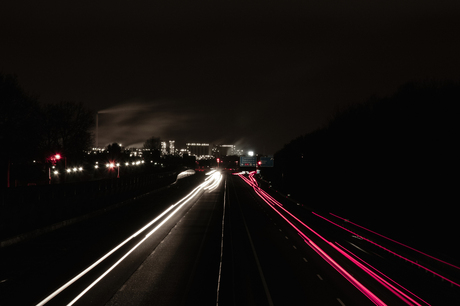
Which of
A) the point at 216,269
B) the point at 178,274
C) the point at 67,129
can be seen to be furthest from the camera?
the point at 67,129

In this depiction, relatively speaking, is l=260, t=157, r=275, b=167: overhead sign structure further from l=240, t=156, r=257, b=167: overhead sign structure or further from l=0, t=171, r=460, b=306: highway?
l=0, t=171, r=460, b=306: highway

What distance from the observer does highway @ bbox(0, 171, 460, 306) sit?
1143 centimetres

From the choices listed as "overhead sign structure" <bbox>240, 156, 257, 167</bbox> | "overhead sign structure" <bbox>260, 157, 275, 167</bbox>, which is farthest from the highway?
"overhead sign structure" <bbox>240, 156, 257, 167</bbox>

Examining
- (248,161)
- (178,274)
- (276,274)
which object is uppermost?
(248,161)

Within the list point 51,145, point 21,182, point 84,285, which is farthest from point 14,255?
point 51,145

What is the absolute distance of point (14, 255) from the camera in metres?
16.3

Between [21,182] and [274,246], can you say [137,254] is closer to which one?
[274,246]

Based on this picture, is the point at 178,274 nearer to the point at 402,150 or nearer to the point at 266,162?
the point at 402,150

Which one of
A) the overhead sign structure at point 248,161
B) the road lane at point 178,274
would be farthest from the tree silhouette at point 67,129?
the road lane at point 178,274

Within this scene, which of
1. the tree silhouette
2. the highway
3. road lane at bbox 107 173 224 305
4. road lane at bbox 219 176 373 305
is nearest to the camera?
road lane at bbox 107 173 224 305

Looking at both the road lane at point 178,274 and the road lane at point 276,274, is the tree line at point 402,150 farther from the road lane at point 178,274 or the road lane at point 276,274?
the road lane at point 178,274

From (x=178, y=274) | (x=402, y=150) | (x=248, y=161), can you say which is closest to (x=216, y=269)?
(x=178, y=274)

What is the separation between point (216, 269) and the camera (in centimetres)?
1470

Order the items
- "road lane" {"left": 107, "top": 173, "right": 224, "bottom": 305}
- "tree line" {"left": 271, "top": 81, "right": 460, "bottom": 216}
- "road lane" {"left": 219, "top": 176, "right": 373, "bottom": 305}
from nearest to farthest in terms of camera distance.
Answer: "road lane" {"left": 107, "top": 173, "right": 224, "bottom": 305} < "road lane" {"left": 219, "top": 176, "right": 373, "bottom": 305} < "tree line" {"left": 271, "top": 81, "right": 460, "bottom": 216}
